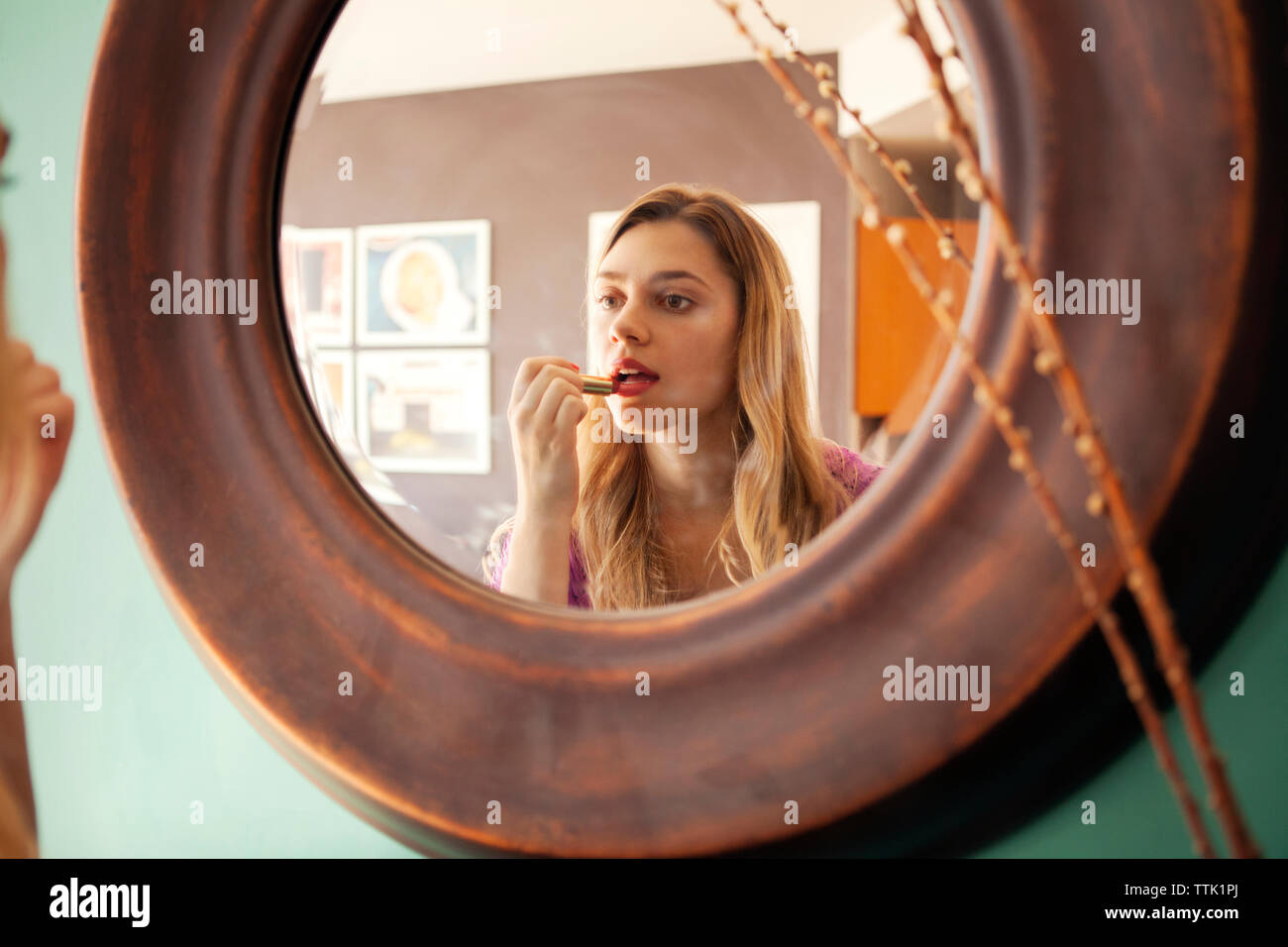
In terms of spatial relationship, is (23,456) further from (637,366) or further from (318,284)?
(637,366)

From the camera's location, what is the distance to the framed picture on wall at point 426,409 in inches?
17.8

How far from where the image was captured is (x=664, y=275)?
1.36 feet

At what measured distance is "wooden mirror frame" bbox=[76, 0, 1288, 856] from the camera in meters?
0.34

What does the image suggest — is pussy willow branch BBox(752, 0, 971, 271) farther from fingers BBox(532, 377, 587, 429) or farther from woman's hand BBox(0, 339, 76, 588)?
woman's hand BBox(0, 339, 76, 588)

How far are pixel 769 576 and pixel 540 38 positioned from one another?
0.92 ft

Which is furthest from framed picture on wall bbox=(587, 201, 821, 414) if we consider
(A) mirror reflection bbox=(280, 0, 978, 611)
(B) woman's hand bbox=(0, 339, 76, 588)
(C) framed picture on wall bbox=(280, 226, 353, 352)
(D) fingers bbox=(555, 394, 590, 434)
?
(B) woman's hand bbox=(0, 339, 76, 588)

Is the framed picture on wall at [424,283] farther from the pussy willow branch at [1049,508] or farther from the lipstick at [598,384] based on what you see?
the pussy willow branch at [1049,508]

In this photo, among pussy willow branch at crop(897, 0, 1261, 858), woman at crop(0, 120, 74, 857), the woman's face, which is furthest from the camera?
woman at crop(0, 120, 74, 857)

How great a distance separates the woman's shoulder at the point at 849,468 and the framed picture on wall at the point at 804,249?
20mm

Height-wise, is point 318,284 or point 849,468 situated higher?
point 318,284

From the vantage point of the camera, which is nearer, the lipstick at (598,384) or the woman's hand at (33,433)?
the lipstick at (598,384)

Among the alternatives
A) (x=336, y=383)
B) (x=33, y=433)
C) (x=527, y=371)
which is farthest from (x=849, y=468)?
(x=33, y=433)

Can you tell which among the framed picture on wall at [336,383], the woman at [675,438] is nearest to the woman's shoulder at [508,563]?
the woman at [675,438]

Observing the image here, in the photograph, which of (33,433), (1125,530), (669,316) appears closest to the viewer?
(1125,530)
